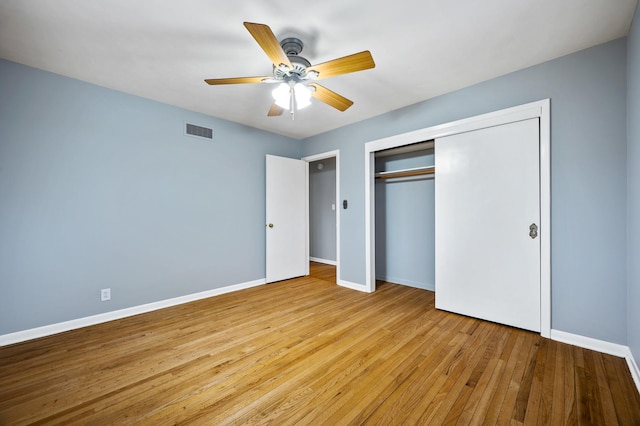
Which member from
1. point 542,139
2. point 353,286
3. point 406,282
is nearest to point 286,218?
point 353,286

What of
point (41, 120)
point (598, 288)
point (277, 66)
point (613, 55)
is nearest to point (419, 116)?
point (613, 55)

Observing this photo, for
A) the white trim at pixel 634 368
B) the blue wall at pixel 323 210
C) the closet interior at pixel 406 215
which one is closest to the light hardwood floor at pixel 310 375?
the white trim at pixel 634 368

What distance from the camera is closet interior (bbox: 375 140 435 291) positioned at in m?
3.81

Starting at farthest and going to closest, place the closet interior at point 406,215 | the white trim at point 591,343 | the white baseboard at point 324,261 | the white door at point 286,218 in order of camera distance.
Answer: the white baseboard at point 324,261 < the white door at point 286,218 < the closet interior at point 406,215 < the white trim at point 591,343

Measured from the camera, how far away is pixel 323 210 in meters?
6.21

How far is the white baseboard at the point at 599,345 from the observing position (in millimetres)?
1886

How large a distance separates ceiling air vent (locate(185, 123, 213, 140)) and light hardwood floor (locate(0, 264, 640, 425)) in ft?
7.86

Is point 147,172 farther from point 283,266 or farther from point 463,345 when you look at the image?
point 463,345

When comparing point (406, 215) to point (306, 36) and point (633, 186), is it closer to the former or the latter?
point (633, 186)

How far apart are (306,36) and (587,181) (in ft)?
8.86

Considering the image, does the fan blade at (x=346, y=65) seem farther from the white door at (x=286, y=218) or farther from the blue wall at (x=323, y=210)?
the blue wall at (x=323, y=210)

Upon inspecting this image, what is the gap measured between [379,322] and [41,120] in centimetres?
400

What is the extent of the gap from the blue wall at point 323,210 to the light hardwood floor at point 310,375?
3.22 m

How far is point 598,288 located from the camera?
2162 mm
